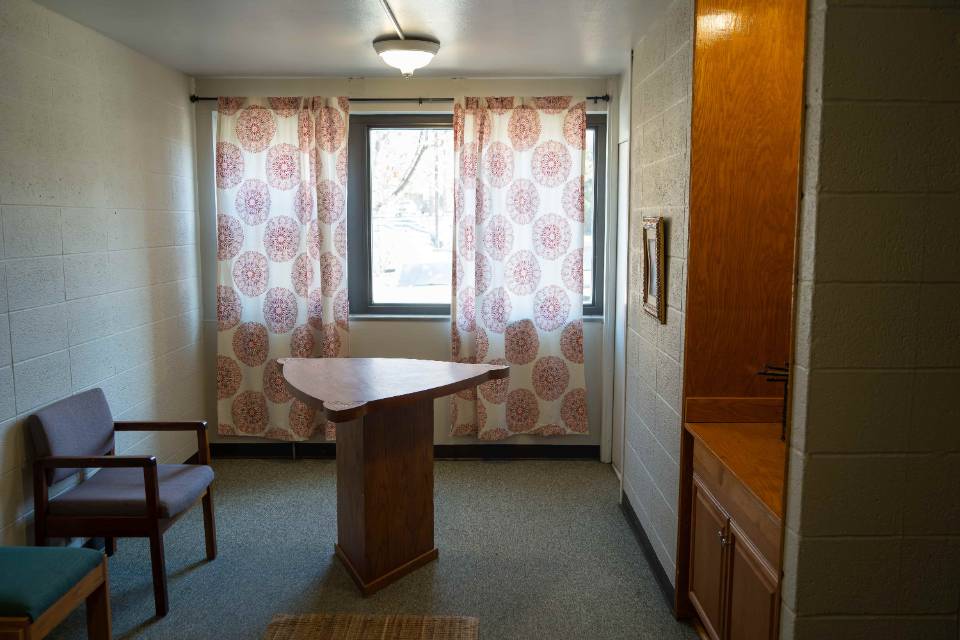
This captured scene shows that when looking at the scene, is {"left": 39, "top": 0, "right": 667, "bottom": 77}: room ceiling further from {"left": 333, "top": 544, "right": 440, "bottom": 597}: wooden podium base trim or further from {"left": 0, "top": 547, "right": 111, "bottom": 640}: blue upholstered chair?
{"left": 333, "top": 544, "right": 440, "bottom": 597}: wooden podium base trim

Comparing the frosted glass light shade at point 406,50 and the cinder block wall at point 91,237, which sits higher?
the frosted glass light shade at point 406,50

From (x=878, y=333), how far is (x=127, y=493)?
8.70ft

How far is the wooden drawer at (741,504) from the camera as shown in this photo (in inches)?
77.0

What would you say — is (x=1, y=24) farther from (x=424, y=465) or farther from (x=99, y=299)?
(x=424, y=465)

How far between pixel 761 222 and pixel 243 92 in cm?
325

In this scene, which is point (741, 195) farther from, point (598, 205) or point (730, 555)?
point (598, 205)

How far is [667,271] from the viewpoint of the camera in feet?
9.82

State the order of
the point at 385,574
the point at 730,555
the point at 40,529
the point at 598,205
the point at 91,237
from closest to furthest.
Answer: the point at 730,555 < the point at 40,529 < the point at 385,574 < the point at 91,237 < the point at 598,205

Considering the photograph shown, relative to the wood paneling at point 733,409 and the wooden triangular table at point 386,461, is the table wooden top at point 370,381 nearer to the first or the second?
the wooden triangular table at point 386,461

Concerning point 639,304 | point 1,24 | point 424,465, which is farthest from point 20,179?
point 639,304

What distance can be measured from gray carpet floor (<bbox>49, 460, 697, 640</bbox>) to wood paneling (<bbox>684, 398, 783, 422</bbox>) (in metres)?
0.81

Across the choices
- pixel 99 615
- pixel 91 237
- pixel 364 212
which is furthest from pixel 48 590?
pixel 364 212

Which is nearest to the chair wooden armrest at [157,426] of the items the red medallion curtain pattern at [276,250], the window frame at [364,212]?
the red medallion curtain pattern at [276,250]

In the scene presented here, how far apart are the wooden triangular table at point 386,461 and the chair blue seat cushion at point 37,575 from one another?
91cm
